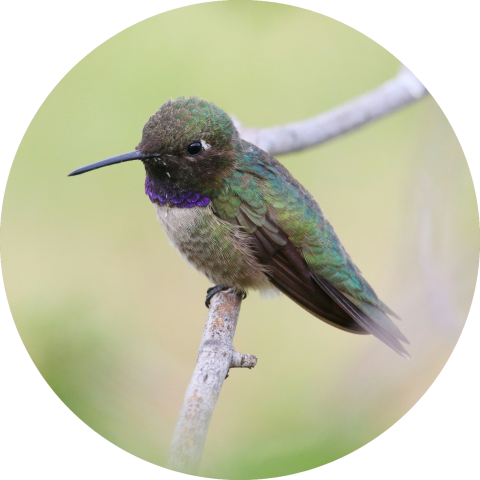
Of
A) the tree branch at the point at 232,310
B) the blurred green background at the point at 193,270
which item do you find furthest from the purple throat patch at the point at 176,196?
the tree branch at the point at 232,310

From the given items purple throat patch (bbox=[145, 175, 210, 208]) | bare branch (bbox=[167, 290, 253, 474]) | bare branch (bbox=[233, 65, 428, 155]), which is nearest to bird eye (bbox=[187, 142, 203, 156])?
purple throat patch (bbox=[145, 175, 210, 208])

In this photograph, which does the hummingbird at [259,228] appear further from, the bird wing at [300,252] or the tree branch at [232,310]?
the tree branch at [232,310]

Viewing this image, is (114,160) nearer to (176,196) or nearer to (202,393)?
(176,196)

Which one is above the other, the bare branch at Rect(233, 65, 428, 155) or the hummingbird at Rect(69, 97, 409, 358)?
the bare branch at Rect(233, 65, 428, 155)

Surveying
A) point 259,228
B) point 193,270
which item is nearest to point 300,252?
point 259,228

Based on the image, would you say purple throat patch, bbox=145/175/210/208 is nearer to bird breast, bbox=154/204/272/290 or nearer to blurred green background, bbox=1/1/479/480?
bird breast, bbox=154/204/272/290

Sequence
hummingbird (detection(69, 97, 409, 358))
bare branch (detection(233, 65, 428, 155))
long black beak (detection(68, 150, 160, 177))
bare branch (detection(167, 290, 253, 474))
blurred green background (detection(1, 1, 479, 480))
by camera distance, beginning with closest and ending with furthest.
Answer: bare branch (detection(167, 290, 253, 474)) < long black beak (detection(68, 150, 160, 177)) < blurred green background (detection(1, 1, 479, 480)) < hummingbird (detection(69, 97, 409, 358)) < bare branch (detection(233, 65, 428, 155))

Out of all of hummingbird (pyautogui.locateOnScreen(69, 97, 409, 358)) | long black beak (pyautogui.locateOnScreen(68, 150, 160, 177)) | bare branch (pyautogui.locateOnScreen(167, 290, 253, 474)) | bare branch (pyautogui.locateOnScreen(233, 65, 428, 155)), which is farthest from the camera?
bare branch (pyautogui.locateOnScreen(233, 65, 428, 155))

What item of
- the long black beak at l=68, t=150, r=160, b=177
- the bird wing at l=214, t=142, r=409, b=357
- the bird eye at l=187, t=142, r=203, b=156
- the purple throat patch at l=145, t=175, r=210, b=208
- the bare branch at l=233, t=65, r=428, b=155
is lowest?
the bird wing at l=214, t=142, r=409, b=357
